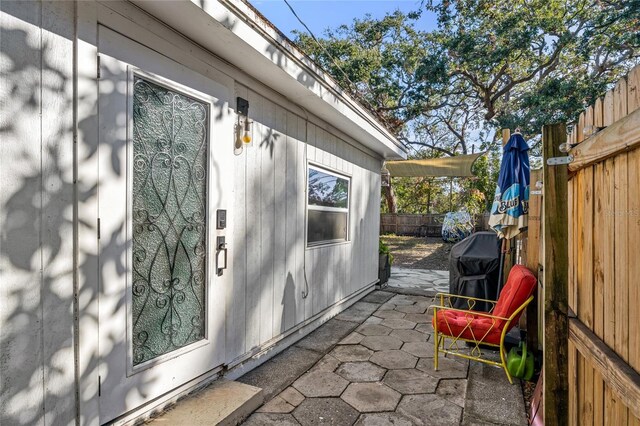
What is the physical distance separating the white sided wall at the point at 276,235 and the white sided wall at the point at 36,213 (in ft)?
3.89

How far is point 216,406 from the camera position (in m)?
2.20

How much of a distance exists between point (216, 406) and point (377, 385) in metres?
1.26

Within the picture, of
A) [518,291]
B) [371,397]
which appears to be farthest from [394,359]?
[518,291]

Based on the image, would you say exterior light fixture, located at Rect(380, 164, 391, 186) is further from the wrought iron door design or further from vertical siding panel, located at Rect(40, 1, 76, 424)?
vertical siding panel, located at Rect(40, 1, 76, 424)

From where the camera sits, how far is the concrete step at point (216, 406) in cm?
204

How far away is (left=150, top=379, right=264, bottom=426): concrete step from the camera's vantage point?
2039 mm

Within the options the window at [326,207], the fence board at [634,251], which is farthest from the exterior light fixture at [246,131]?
the fence board at [634,251]

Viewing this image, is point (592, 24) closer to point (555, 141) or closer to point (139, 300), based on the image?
point (555, 141)

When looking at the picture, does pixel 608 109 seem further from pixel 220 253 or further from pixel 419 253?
pixel 419 253

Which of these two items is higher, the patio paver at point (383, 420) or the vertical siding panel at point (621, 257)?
the vertical siding panel at point (621, 257)

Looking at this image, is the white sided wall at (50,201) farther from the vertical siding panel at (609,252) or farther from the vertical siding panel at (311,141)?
the vertical siding panel at (609,252)

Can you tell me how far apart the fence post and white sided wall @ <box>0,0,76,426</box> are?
228 centimetres

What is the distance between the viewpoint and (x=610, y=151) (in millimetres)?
1227

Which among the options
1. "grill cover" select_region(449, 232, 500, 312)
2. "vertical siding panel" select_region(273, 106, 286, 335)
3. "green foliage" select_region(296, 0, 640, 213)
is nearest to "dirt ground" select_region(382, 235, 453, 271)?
"green foliage" select_region(296, 0, 640, 213)
